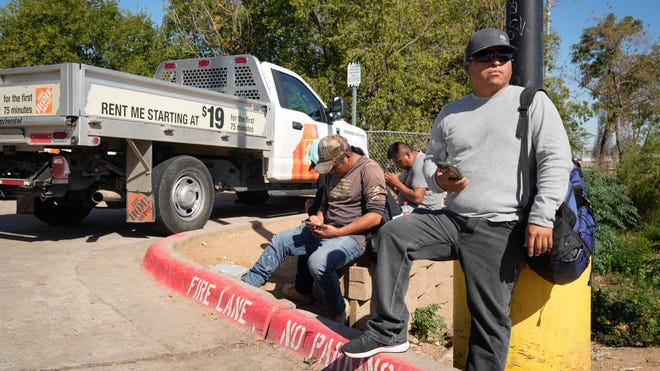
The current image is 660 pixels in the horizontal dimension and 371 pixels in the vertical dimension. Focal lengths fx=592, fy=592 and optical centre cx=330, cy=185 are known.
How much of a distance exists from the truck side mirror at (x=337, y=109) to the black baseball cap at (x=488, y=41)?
6.35m

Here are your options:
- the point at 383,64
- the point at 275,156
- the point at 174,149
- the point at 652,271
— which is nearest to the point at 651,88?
the point at 383,64

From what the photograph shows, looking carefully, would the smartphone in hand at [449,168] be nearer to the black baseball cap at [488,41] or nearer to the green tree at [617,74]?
the black baseball cap at [488,41]

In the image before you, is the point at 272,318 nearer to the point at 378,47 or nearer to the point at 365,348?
the point at 365,348

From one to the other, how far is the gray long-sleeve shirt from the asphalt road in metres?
1.45

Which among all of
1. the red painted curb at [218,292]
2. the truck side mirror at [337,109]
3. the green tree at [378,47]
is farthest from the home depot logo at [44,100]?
the green tree at [378,47]

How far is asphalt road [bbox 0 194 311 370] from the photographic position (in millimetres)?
3395

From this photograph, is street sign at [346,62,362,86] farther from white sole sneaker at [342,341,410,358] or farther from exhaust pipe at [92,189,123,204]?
white sole sneaker at [342,341,410,358]

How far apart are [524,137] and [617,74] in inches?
1065

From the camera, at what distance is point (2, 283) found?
195 inches

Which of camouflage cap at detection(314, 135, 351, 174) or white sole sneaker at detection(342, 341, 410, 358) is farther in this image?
camouflage cap at detection(314, 135, 351, 174)

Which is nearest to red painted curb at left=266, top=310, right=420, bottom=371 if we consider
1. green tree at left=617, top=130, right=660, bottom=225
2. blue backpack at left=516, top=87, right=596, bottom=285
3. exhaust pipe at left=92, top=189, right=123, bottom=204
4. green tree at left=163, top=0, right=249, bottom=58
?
blue backpack at left=516, top=87, right=596, bottom=285

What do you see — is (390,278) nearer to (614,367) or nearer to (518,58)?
(518,58)

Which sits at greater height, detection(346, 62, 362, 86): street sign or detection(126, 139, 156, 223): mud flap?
detection(346, 62, 362, 86): street sign

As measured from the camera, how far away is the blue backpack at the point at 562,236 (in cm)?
264
